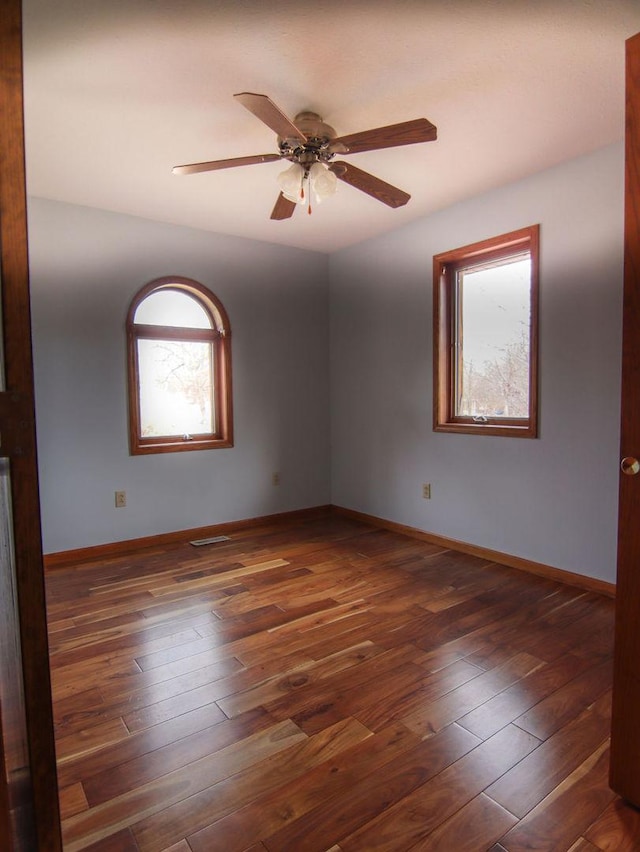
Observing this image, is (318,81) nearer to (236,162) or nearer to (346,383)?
(236,162)

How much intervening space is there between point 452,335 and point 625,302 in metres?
2.30

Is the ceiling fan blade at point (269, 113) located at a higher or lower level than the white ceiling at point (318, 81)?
lower

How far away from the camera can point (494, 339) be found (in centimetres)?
333

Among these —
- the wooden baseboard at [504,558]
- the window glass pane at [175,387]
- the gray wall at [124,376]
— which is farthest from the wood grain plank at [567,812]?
the window glass pane at [175,387]

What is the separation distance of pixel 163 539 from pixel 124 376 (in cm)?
131

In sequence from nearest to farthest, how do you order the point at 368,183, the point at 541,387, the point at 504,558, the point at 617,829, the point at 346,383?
1. the point at 617,829
2. the point at 368,183
3. the point at 541,387
4. the point at 504,558
5. the point at 346,383

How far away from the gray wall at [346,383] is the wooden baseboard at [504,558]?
0.05 meters

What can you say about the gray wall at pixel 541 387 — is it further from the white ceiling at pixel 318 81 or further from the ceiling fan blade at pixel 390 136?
the ceiling fan blade at pixel 390 136

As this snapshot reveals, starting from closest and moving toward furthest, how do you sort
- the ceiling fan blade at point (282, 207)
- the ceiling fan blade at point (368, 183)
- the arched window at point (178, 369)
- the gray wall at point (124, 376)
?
1. the ceiling fan blade at point (368, 183)
2. the ceiling fan blade at point (282, 207)
3. the gray wall at point (124, 376)
4. the arched window at point (178, 369)

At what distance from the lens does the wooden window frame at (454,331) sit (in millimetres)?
2971

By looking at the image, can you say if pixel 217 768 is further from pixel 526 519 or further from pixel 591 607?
pixel 526 519

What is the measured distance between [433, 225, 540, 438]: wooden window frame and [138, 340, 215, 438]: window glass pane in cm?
191

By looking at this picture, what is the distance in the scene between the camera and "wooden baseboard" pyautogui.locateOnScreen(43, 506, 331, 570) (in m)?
3.34

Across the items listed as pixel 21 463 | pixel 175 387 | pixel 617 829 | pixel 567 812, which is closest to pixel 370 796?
pixel 567 812
